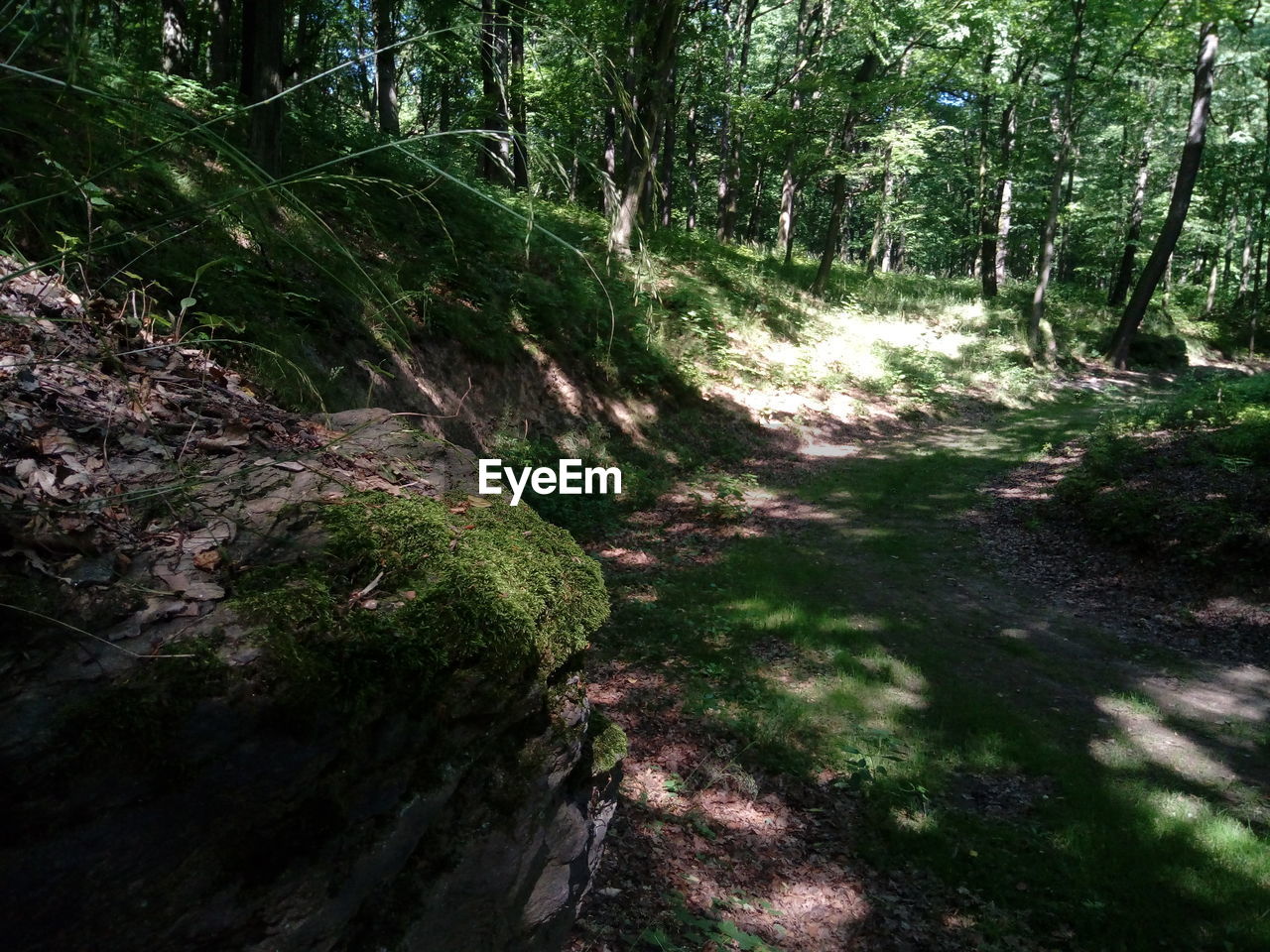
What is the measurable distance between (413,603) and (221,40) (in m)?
11.4

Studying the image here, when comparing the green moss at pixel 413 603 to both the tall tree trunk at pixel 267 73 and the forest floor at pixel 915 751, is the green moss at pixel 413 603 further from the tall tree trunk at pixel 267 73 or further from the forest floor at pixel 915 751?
the tall tree trunk at pixel 267 73

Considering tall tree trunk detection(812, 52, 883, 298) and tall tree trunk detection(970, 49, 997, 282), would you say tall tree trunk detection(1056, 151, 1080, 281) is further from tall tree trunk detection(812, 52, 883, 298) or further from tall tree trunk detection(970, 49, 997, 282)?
tall tree trunk detection(812, 52, 883, 298)

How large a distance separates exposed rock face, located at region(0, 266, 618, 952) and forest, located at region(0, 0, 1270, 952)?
0.03 ft

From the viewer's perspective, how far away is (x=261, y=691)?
69.6 inches

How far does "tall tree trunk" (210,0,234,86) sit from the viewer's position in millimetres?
9961

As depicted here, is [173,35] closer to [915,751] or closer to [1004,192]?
[915,751]

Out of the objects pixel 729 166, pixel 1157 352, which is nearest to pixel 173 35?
pixel 729 166

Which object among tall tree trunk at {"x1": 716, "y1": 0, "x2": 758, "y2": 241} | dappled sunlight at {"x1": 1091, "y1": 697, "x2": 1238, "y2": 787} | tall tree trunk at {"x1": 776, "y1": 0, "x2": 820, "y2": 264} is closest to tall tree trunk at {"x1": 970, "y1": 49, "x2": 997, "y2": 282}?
tall tree trunk at {"x1": 776, "y1": 0, "x2": 820, "y2": 264}

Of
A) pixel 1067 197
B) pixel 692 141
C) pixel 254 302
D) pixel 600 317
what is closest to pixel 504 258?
pixel 600 317

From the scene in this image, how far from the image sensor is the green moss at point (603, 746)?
2.69 meters

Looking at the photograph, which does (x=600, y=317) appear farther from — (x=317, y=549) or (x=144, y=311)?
(x=317, y=549)

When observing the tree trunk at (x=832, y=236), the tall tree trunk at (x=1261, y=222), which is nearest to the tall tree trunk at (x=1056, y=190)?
the tree trunk at (x=832, y=236)

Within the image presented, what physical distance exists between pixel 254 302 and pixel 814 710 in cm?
527
